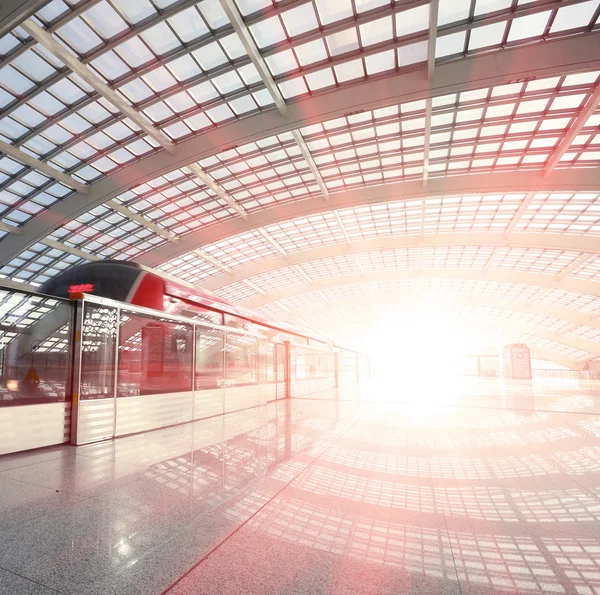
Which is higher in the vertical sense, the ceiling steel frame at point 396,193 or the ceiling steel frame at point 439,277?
the ceiling steel frame at point 396,193

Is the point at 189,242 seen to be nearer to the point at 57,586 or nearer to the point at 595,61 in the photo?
the point at 595,61

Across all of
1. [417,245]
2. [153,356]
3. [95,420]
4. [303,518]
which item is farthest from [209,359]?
[417,245]

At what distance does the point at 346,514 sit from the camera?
11.2ft

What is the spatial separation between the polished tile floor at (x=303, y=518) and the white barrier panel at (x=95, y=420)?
0.37 meters

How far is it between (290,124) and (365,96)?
11.7 feet

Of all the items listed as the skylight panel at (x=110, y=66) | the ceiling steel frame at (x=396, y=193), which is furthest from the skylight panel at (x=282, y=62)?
the ceiling steel frame at (x=396, y=193)

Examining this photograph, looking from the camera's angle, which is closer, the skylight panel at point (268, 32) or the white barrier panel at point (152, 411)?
the white barrier panel at point (152, 411)

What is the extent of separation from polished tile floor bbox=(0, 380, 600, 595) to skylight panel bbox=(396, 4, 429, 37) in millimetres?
14282

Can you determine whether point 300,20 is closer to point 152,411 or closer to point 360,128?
point 360,128

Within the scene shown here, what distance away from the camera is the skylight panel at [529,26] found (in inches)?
539

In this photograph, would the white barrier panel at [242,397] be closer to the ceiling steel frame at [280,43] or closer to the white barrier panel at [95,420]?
the white barrier panel at [95,420]

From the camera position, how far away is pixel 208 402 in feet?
32.5

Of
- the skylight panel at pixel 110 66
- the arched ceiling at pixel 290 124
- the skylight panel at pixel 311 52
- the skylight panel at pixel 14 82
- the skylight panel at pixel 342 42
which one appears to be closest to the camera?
the arched ceiling at pixel 290 124

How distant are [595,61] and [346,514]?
17.8 metres
